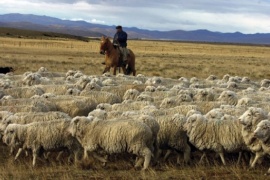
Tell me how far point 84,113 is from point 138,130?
135 inches

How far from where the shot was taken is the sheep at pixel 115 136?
8727 mm

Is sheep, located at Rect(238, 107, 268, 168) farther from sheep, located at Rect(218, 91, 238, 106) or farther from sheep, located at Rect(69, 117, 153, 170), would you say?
sheep, located at Rect(218, 91, 238, 106)

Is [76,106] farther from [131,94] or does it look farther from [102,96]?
[131,94]

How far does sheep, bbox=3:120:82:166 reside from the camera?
9312 mm

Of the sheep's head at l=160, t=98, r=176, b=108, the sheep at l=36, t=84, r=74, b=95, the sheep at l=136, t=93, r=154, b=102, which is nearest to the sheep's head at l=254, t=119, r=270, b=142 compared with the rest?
the sheep's head at l=160, t=98, r=176, b=108

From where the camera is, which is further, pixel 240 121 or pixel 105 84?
pixel 105 84

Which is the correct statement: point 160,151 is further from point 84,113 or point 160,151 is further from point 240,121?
point 84,113

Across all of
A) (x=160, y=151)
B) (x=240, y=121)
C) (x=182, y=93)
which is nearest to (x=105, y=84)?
(x=182, y=93)

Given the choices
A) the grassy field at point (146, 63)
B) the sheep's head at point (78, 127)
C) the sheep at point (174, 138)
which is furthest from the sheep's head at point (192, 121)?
the grassy field at point (146, 63)

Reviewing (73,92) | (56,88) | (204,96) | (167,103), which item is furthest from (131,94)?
(56,88)

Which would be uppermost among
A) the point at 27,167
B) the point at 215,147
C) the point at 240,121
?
the point at 240,121

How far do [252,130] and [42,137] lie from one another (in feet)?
14.0

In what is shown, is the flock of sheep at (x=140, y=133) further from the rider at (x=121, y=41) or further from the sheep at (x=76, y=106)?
the rider at (x=121, y=41)

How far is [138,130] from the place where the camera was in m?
8.75
